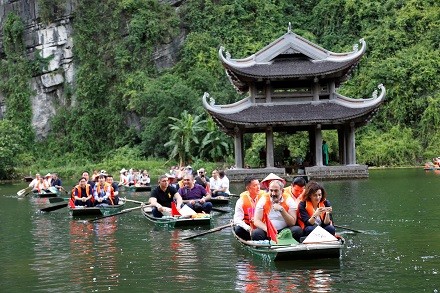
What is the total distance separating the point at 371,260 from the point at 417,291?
2269 millimetres

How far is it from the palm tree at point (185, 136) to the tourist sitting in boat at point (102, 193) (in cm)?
2687

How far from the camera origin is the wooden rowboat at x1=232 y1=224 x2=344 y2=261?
10787mm

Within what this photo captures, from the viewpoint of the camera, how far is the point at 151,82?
5694 centimetres

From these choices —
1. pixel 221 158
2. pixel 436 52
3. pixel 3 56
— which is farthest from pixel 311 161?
pixel 3 56

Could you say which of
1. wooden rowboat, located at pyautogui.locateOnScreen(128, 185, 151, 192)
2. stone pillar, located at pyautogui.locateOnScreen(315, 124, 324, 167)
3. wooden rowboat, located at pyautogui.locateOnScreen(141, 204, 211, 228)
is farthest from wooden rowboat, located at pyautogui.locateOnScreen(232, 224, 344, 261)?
stone pillar, located at pyautogui.locateOnScreen(315, 124, 324, 167)

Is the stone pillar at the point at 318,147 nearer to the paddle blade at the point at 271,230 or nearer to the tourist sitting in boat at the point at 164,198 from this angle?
the tourist sitting in boat at the point at 164,198

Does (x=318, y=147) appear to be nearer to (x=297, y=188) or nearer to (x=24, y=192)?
(x=24, y=192)

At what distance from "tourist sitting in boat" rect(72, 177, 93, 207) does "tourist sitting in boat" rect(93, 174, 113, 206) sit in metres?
0.17

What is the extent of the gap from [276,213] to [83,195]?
10.8 metres

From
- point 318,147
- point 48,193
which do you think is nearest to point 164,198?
point 48,193

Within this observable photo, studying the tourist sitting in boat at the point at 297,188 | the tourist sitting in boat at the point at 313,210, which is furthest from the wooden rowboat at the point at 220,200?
the tourist sitting in boat at the point at 313,210

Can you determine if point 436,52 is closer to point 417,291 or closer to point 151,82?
point 151,82

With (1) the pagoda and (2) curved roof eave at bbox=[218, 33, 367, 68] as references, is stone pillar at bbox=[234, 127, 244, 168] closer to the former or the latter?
(1) the pagoda

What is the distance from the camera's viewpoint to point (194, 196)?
59.7ft
